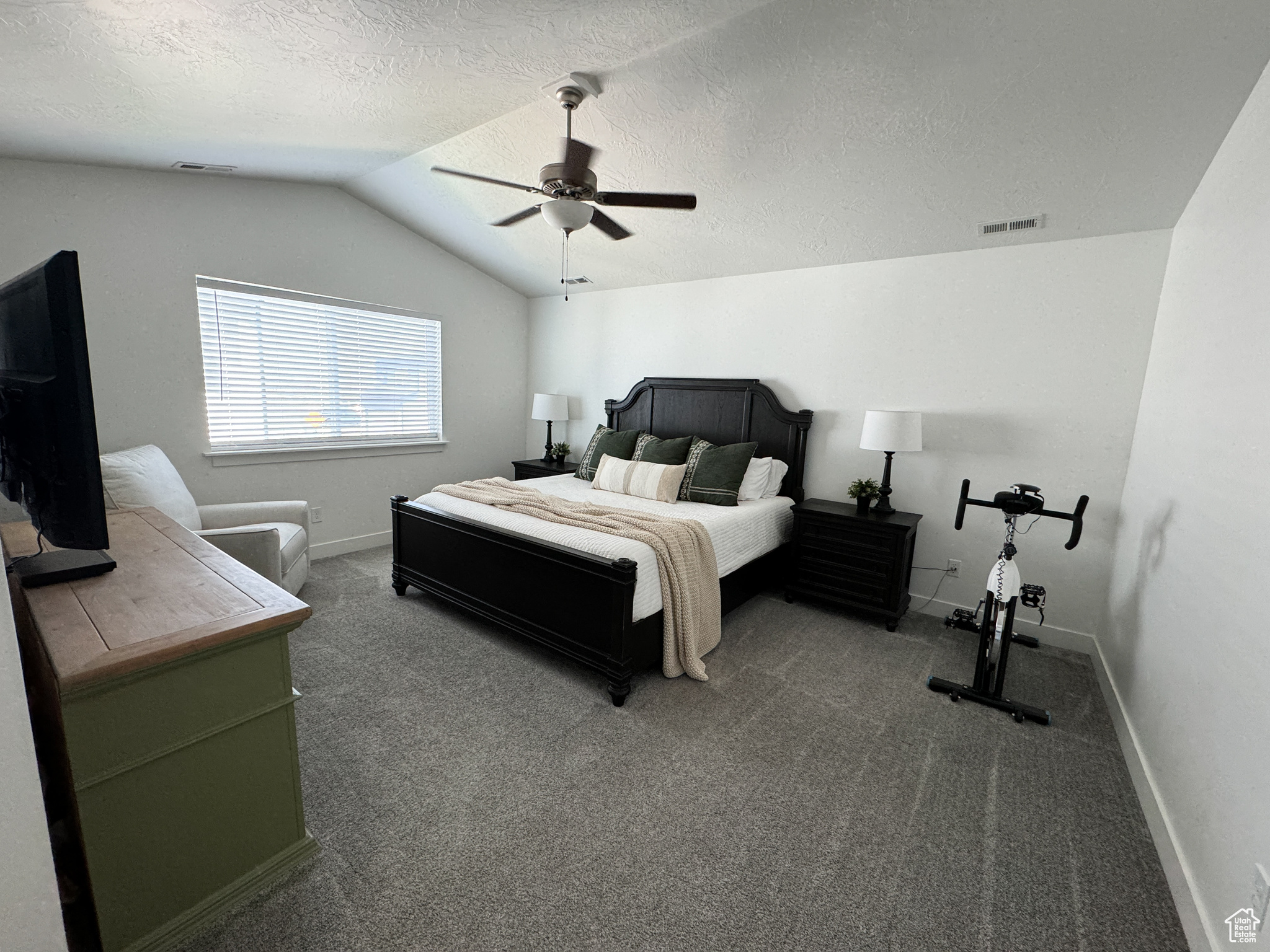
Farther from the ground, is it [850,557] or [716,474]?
[716,474]

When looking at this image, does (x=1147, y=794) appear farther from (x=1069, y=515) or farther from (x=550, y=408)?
(x=550, y=408)

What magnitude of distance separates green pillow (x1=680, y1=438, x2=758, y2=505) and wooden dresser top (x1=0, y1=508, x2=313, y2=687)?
2605 millimetres

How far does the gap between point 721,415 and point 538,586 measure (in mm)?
2149

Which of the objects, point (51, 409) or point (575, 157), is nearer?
point (51, 409)

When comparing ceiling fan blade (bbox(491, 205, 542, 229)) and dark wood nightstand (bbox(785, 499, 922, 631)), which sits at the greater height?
ceiling fan blade (bbox(491, 205, 542, 229))

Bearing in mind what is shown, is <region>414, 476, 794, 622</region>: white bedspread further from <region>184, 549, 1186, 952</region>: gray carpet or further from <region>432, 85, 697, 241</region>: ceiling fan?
<region>432, 85, 697, 241</region>: ceiling fan

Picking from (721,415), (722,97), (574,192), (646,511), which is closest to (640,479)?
(646,511)

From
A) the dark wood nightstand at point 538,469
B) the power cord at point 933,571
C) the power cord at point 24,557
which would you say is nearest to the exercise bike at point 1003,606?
the power cord at point 933,571

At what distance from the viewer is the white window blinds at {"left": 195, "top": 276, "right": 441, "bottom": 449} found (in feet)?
12.0

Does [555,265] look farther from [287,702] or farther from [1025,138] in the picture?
[287,702]

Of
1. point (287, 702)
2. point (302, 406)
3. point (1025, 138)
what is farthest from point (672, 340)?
point (287, 702)

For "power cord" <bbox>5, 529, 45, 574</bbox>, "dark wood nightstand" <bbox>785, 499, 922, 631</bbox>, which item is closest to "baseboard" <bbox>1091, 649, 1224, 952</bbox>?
"dark wood nightstand" <bbox>785, 499, 922, 631</bbox>

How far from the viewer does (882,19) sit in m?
1.91

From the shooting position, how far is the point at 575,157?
2152mm
